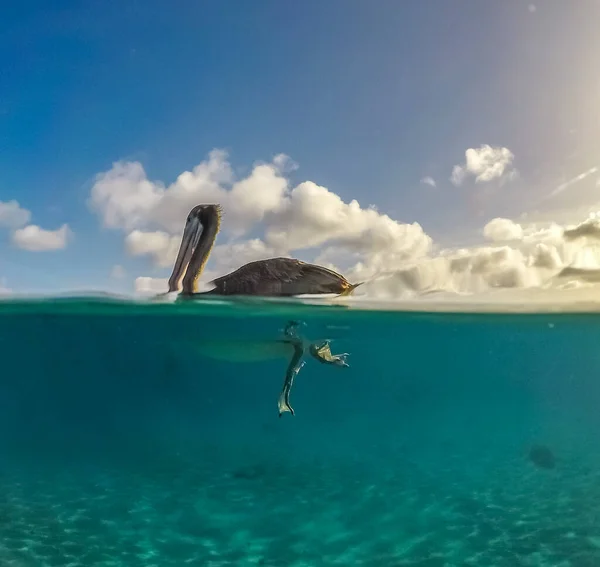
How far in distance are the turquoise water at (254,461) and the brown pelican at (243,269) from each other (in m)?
4.43

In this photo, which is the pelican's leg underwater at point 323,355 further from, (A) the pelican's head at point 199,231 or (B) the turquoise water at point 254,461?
(B) the turquoise water at point 254,461

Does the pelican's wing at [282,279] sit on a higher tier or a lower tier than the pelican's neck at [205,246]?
lower

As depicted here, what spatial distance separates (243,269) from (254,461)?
32.3 feet

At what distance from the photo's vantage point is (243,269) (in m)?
9.54

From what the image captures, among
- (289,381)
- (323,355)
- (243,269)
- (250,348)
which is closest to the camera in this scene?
(323,355)

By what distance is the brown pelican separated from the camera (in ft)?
29.3

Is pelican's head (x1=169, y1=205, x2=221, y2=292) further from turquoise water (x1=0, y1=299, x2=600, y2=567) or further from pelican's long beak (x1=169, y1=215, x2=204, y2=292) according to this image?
turquoise water (x1=0, y1=299, x2=600, y2=567)

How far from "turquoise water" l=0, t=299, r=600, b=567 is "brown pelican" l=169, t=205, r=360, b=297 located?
4.43 m

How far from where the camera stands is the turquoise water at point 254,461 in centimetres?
862

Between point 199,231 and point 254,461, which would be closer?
point 199,231

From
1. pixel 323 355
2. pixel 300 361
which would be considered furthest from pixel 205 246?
pixel 300 361

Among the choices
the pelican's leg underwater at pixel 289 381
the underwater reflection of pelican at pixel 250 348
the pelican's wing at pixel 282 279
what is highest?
the pelican's wing at pixel 282 279

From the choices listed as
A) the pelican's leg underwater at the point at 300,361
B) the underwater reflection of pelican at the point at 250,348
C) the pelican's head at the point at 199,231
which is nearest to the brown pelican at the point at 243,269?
the pelican's head at the point at 199,231

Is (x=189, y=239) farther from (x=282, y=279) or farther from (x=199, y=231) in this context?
(x=282, y=279)
